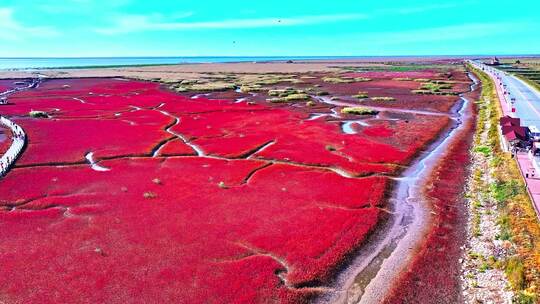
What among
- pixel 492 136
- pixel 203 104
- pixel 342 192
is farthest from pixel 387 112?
pixel 342 192

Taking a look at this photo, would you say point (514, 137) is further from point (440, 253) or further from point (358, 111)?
point (358, 111)

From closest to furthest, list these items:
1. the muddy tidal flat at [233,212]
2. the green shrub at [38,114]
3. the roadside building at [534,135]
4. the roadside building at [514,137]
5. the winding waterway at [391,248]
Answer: the winding waterway at [391,248], the muddy tidal flat at [233,212], the roadside building at [514,137], the roadside building at [534,135], the green shrub at [38,114]

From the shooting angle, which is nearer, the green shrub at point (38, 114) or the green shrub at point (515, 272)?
the green shrub at point (515, 272)

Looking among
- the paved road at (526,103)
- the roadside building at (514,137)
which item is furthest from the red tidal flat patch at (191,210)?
the paved road at (526,103)

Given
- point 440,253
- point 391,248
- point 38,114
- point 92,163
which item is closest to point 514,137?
point 440,253

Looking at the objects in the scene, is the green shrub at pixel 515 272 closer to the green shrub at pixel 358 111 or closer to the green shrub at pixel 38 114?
the green shrub at pixel 358 111

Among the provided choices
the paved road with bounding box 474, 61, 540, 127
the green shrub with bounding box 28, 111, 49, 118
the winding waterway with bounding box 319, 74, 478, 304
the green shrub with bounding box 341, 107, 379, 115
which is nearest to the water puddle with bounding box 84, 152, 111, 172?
the winding waterway with bounding box 319, 74, 478, 304

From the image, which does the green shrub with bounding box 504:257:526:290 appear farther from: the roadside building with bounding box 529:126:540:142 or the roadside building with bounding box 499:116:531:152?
the roadside building with bounding box 529:126:540:142

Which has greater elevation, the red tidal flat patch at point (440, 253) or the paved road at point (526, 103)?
the paved road at point (526, 103)

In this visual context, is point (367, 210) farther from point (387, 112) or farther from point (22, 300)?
point (387, 112)
